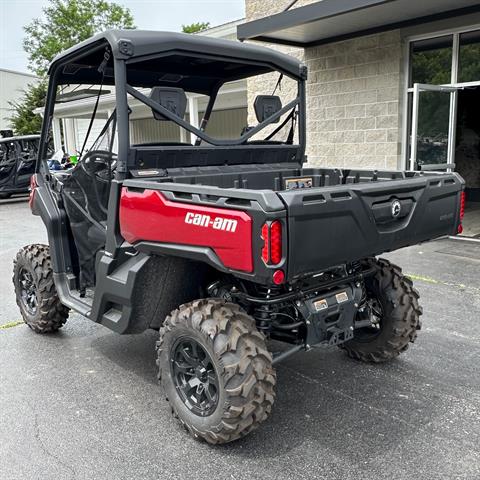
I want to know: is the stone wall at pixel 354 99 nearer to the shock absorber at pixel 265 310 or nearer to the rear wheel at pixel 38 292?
the rear wheel at pixel 38 292

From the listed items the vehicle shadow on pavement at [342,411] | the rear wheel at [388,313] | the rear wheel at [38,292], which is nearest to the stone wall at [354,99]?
the rear wheel at [38,292]

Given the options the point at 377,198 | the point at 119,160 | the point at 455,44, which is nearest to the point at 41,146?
the point at 119,160

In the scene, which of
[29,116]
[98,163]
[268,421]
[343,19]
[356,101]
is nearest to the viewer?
[268,421]

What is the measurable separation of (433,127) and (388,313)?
5734 millimetres

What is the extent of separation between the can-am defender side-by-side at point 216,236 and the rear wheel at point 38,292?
0.05 ft

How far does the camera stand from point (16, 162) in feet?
53.0

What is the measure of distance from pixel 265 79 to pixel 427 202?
7851mm

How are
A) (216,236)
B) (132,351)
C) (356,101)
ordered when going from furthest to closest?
1. (356,101)
2. (132,351)
3. (216,236)

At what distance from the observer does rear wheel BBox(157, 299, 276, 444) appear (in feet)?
9.27

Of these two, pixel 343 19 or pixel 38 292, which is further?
pixel 343 19

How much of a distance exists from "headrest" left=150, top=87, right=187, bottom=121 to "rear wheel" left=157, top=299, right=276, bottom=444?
4.12 feet

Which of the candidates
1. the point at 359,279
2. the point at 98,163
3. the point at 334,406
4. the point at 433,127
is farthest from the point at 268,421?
the point at 433,127

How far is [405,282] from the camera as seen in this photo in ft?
12.8

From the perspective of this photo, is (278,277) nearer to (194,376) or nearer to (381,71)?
(194,376)
